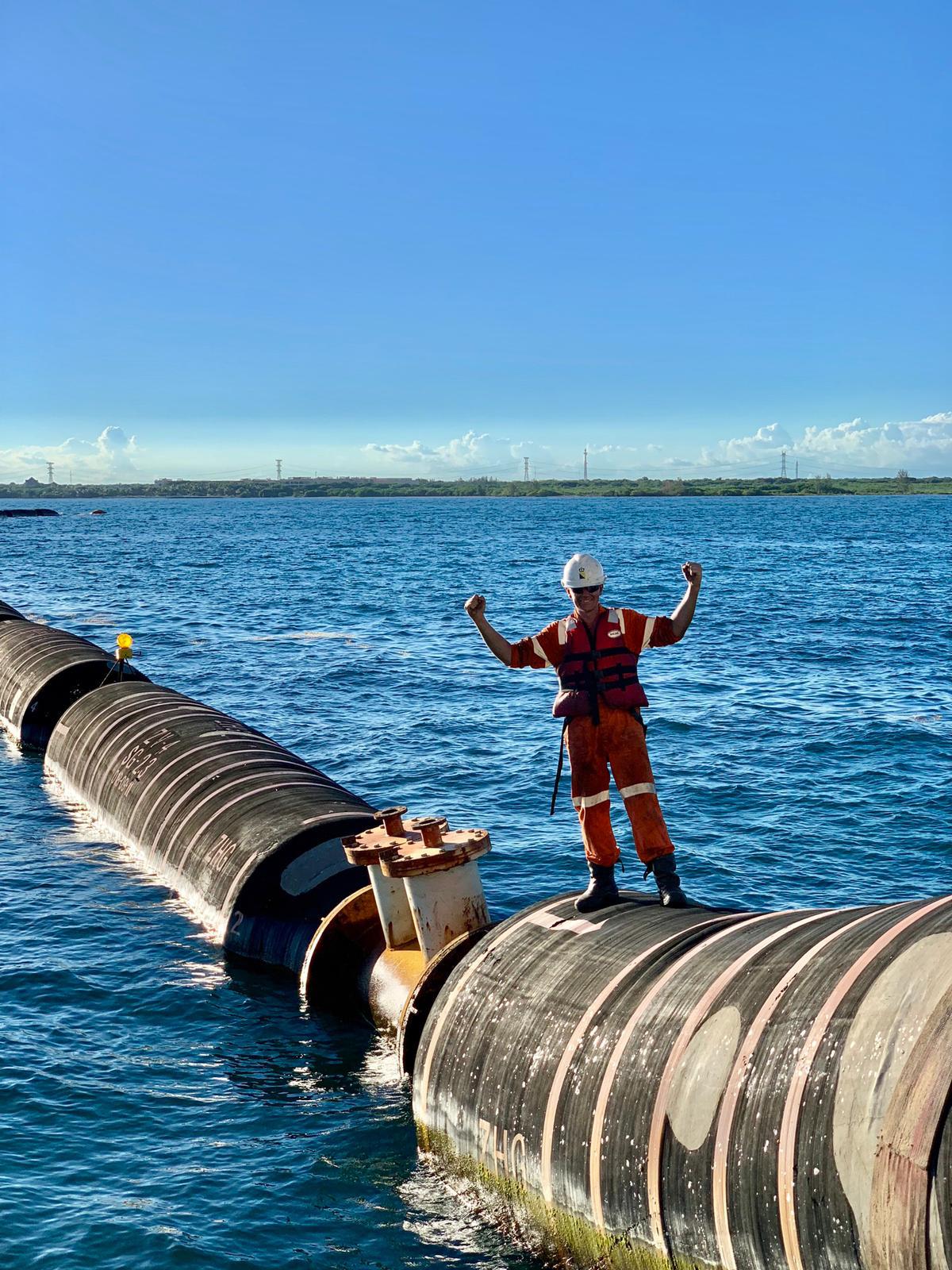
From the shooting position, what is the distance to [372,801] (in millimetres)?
22844

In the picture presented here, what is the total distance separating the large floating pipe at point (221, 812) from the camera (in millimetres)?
14461

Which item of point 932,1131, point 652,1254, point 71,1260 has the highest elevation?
point 932,1131

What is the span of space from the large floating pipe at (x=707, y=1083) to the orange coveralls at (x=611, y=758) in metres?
0.59

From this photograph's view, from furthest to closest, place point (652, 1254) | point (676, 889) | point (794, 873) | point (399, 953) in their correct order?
point (794, 873) → point (399, 953) → point (676, 889) → point (652, 1254)

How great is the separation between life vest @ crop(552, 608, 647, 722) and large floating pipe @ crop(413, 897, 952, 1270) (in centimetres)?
171

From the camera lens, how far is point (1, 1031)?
13.2 meters

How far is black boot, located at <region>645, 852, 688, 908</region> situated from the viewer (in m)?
10.1

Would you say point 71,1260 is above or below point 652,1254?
below

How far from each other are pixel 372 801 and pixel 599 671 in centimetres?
1330

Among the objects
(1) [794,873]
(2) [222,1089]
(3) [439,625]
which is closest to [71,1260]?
(2) [222,1089]

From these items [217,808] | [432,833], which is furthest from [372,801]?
[432,833]

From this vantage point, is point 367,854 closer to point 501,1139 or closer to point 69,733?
point 501,1139

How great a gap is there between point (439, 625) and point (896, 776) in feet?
90.3

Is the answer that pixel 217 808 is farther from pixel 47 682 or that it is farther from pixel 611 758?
pixel 47 682
